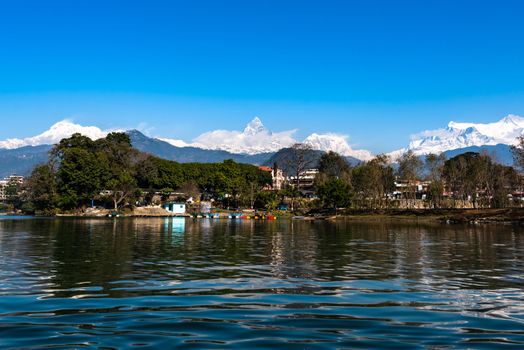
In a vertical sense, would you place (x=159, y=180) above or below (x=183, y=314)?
above

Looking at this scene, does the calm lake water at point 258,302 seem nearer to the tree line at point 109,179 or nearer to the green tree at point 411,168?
the green tree at point 411,168

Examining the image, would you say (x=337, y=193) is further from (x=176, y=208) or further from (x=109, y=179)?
(x=109, y=179)

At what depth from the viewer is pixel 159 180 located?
163 m

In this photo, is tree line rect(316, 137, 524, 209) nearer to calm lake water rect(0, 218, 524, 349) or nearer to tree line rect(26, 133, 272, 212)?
tree line rect(26, 133, 272, 212)

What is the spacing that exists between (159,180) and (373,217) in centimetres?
7840

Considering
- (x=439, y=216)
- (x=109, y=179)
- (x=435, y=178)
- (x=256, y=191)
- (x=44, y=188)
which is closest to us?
(x=439, y=216)

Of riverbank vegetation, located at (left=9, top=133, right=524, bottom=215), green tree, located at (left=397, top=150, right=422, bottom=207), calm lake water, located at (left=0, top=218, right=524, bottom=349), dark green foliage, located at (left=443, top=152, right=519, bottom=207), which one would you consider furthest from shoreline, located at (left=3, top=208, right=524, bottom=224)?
calm lake water, located at (left=0, top=218, right=524, bottom=349)

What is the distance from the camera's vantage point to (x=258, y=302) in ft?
53.1

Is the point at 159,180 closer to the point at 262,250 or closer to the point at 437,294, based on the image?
the point at 262,250

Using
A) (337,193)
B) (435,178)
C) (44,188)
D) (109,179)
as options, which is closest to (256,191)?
(337,193)

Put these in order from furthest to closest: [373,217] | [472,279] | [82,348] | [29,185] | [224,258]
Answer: [29,185], [373,217], [224,258], [472,279], [82,348]

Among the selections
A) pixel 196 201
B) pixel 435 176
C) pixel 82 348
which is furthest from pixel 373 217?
pixel 82 348

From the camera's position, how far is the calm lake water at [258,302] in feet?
38.3

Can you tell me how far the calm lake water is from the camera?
38.3 feet
